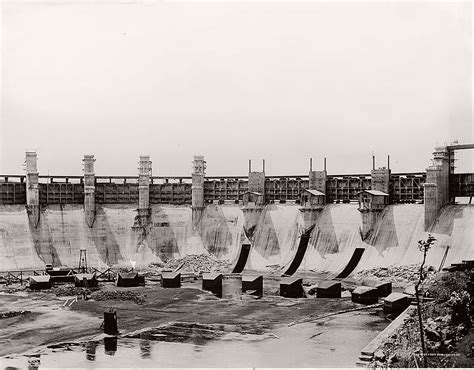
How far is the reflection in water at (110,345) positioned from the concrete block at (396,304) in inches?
729

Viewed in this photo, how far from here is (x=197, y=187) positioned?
71.2 meters

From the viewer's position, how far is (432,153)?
6034cm

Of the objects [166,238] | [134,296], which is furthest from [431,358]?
[166,238]

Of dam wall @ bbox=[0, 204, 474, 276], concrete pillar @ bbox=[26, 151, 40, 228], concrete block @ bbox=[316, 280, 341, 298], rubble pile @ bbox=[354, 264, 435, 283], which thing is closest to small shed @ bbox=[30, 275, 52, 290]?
dam wall @ bbox=[0, 204, 474, 276]

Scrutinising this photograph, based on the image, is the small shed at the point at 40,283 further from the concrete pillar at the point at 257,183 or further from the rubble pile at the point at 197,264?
the concrete pillar at the point at 257,183

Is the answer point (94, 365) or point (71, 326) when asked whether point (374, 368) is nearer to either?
point (94, 365)

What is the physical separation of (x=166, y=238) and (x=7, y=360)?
123 feet

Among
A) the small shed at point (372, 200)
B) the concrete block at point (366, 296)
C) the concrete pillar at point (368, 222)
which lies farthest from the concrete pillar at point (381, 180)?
the concrete block at point (366, 296)

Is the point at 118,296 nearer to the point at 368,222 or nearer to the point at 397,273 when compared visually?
the point at 397,273

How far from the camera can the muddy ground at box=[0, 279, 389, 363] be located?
36.8 m

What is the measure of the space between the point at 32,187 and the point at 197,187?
17.9 m

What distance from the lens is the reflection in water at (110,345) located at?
3303cm

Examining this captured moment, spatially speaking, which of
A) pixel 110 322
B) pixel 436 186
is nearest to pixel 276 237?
Result: pixel 436 186

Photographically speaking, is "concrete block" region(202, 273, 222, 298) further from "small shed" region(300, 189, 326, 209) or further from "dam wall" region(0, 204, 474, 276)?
"small shed" region(300, 189, 326, 209)
